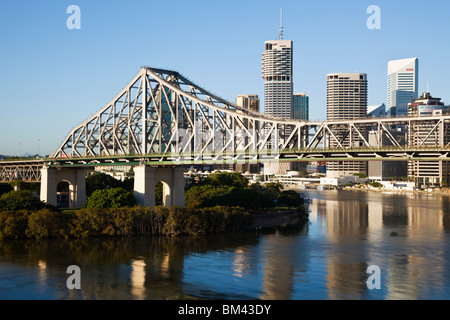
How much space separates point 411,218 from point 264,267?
131ft

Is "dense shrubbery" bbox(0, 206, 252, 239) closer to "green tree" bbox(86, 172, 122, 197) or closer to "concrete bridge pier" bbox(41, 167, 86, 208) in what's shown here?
"concrete bridge pier" bbox(41, 167, 86, 208)

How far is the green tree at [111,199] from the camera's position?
63.7 m

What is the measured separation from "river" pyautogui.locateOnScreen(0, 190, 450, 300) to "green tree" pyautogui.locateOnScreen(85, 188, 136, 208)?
9.22 m

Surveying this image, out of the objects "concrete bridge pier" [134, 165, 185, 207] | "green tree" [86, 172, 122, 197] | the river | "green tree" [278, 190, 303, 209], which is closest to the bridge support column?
"concrete bridge pier" [134, 165, 185, 207]

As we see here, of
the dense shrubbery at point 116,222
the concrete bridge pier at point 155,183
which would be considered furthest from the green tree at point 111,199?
the dense shrubbery at point 116,222

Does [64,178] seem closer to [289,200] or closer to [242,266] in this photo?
[289,200]

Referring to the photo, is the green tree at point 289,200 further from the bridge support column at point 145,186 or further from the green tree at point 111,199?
the green tree at point 111,199

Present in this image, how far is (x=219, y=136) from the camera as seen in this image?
238 feet

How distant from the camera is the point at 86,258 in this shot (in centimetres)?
4672

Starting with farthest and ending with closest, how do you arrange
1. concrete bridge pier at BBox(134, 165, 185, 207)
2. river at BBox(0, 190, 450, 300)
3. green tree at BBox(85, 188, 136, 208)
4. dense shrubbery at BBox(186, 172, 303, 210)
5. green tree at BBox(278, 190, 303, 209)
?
green tree at BBox(278, 190, 303, 209) → dense shrubbery at BBox(186, 172, 303, 210) → concrete bridge pier at BBox(134, 165, 185, 207) → green tree at BBox(85, 188, 136, 208) → river at BBox(0, 190, 450, 300)

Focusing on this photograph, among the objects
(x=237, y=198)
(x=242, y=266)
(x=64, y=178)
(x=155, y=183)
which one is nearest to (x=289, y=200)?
(x=237, y=198)

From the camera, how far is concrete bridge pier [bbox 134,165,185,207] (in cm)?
6794
